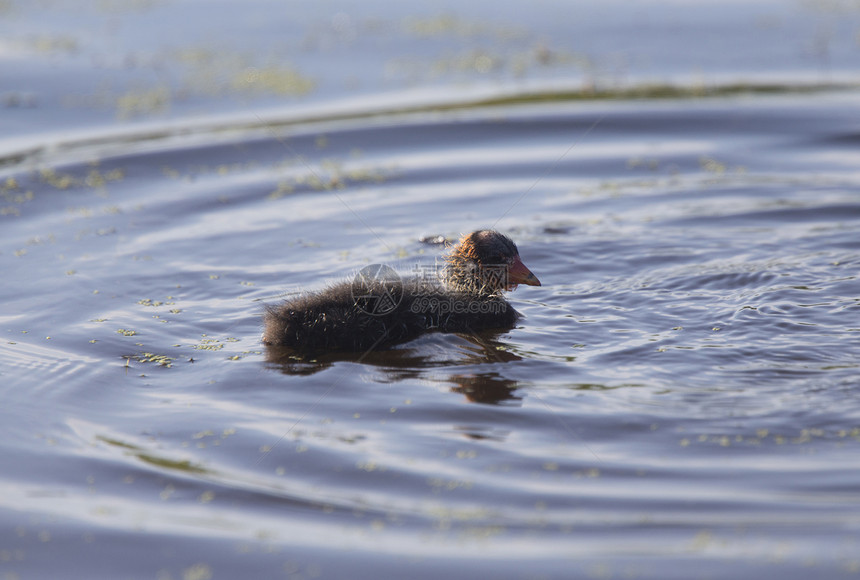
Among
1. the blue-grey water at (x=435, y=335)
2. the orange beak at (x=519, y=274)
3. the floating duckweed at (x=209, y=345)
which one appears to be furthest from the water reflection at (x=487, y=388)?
the floating duckweed at (x=209, y=345)

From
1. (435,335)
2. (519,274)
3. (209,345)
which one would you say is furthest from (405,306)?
(209,345)

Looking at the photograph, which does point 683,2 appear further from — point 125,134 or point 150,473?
point 150,473

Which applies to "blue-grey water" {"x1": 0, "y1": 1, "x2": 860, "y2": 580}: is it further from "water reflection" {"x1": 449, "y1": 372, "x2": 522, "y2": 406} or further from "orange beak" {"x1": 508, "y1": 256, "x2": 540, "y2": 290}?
"orange beak" {"x1": 508, "y1": 256, "x2": 540, "y2": 290}

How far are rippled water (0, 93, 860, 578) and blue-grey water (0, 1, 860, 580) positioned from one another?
2 centimetres

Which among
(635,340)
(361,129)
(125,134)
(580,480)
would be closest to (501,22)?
(361,129)

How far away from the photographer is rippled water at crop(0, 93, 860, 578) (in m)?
3.99

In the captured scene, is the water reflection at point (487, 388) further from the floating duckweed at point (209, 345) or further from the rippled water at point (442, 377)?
the floating duckweed at point (209, 345)

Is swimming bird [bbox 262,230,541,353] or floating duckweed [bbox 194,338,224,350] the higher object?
swimming bird [bbox 262,230,541,353]

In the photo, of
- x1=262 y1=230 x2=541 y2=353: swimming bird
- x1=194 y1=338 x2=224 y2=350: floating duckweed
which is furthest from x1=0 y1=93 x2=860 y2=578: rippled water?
x1=262 y1=230 x2=541 y2=353: swimming bird

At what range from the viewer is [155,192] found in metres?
9.69

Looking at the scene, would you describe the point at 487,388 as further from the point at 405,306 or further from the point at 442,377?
the point at 405,306

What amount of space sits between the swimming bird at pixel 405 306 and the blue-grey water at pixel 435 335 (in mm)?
192

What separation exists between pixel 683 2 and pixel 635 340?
1304cm

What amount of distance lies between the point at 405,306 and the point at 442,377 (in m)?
0.80
